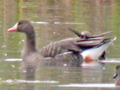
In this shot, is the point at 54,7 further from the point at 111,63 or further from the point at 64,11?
the point at 111,63

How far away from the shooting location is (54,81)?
8.50 meters

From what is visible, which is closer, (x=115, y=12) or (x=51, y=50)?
(x=51, y=50)

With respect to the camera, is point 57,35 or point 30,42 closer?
point 30,42

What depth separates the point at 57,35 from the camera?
13.2 metres

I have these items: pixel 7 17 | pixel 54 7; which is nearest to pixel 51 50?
pixel 7 17

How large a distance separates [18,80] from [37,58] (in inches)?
96.6

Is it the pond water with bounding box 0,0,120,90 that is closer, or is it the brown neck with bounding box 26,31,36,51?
the pond water with bounding box 0,0,120,90

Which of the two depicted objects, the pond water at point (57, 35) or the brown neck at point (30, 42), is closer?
the pond water at point (57, 35)

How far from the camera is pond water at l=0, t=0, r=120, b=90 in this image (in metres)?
8.38

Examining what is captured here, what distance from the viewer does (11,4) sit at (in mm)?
19078

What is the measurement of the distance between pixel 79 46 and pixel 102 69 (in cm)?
151

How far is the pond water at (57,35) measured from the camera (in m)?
8.38

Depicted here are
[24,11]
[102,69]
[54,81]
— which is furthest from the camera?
[24,11]

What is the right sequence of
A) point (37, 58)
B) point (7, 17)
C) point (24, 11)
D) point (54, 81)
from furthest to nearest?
1. point (24, 11)
2. point (7, 17)
3. point (37, 58)
4. point (54, 81)
